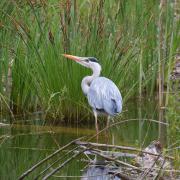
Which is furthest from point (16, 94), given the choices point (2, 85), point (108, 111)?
point (108, 111)

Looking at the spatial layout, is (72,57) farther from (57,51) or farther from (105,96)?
(105,96)

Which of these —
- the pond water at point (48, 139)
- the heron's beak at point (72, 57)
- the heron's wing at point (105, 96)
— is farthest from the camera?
the heron's beak at point (72, 57)

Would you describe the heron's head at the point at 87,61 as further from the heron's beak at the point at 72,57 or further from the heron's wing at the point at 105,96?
the heron's wing at the point at 105,96

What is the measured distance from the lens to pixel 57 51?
928cm

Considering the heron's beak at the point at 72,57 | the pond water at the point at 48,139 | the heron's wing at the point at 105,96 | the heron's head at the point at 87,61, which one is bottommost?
the pond water at the point at 48,139

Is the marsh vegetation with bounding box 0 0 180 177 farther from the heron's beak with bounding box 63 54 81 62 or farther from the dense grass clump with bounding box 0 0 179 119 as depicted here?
the heron's beak with bounding box 63 54 81 62

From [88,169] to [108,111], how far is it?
191cm

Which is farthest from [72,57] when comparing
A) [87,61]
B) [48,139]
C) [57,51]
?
[48,139]

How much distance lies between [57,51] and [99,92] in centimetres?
73

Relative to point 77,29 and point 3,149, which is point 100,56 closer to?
point 77,29

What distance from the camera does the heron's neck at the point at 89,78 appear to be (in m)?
9.13

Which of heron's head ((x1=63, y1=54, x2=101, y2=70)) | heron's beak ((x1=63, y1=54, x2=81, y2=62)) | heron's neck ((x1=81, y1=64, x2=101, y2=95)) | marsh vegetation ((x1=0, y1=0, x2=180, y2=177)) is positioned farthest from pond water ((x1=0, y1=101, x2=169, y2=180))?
heron's beak ((x1=63, y1=54, x2=81, y2=62))

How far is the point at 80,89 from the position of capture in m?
9.52

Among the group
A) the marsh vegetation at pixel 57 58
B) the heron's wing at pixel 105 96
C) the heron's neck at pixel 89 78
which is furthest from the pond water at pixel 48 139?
the heron's neck at pixel 89 78
